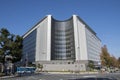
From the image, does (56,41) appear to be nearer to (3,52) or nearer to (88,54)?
(88,54)

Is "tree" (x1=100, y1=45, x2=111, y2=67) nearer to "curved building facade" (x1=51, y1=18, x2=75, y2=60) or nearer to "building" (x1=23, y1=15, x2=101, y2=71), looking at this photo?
"building" (x1=23, y1=15, x2=101, y2=71)

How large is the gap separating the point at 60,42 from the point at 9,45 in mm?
96319

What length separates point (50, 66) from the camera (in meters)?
128

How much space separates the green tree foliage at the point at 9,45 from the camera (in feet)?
198

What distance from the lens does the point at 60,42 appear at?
155 m

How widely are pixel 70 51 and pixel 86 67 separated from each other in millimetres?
25537

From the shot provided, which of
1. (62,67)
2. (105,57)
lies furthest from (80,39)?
(105,57)

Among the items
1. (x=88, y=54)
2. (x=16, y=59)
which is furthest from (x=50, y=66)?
(x=16, y=59)

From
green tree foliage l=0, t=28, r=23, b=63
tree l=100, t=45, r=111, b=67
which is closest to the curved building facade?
tree l=100, t=45, r=111, b=67

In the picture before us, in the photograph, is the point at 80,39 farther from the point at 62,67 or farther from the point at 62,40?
the point at 62,67

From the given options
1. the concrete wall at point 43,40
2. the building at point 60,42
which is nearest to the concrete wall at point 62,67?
the building at point 60,42

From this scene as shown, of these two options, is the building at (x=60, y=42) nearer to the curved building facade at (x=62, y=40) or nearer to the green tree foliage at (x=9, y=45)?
the curved building facade at (x=62, y=40)

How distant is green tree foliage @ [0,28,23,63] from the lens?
6031cm

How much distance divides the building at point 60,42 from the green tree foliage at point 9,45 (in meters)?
75.3
